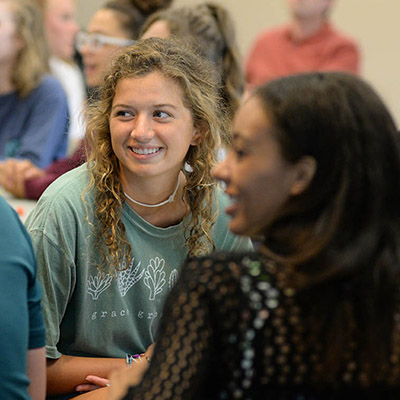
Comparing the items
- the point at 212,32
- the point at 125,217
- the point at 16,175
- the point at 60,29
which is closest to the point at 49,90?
the point at 16,175

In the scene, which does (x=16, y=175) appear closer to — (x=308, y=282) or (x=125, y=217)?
(x=125, y=217)

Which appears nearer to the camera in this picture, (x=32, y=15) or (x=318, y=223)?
(x=318, y=223)

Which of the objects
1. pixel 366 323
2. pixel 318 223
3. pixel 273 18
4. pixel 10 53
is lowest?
pixel 366 323

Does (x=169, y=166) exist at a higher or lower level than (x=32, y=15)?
lower

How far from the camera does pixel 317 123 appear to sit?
946 millimetres

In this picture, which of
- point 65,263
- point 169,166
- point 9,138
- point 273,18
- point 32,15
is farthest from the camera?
point 273,18

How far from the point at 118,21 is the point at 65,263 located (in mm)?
1747

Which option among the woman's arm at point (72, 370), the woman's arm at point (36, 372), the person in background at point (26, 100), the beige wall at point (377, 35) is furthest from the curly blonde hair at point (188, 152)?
the beige wall at point (377, 35)

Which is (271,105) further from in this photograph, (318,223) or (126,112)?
(126,112)

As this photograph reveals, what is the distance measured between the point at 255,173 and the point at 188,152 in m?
0.74

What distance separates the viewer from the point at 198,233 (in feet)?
5.44

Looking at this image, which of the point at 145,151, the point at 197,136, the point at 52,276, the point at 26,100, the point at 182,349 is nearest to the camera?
the point at 182,349

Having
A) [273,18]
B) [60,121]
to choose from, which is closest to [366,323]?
[60,121]

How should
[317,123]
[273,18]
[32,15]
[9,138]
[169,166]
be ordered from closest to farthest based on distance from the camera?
[317,123] → [169,166] → [9,138] → [32,15] → [273,18]
